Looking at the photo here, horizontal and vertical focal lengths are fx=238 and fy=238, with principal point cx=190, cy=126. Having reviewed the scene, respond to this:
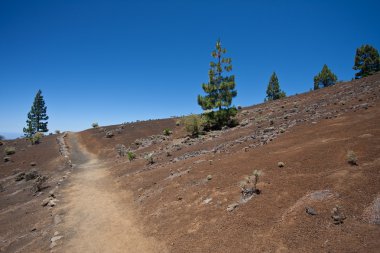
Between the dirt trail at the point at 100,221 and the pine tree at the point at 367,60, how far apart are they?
65687 mm

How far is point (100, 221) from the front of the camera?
13.4 m

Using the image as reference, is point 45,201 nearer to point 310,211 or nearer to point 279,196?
point 279,196

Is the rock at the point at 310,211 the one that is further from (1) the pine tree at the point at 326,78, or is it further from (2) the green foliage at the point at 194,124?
(1) the pine tree at the point at 326,78

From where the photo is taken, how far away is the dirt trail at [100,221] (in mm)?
10531

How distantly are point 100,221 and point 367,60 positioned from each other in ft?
230

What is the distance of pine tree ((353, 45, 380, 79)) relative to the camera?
58.4 m

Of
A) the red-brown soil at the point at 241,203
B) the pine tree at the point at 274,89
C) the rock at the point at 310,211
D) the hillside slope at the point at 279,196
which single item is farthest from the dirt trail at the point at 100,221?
the pine tree at the point at 274,89

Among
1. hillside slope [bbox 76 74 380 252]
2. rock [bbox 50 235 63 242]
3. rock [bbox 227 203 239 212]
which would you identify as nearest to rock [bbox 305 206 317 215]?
hillside slope [bbox 76 74 380 252]

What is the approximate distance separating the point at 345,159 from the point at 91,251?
12401 millimetres

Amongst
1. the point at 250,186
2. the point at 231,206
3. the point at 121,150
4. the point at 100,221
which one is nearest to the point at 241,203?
the point at 231,206

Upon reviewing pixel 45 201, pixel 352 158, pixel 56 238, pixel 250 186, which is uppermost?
pixel 352 158

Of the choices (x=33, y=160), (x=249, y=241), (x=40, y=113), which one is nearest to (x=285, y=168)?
(x=249, y=241)

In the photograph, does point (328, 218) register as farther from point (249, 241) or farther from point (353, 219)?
point (249, 241)

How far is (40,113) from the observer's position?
80.9 meters
